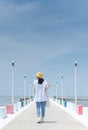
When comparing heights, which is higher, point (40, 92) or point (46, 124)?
point (40, 92)

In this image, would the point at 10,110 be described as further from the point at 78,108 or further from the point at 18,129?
the point at 18,129

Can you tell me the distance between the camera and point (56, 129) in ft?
48.0

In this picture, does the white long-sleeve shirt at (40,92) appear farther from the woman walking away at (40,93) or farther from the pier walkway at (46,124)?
the pier walkway at (46,124)

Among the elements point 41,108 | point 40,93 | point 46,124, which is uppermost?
point 40,93

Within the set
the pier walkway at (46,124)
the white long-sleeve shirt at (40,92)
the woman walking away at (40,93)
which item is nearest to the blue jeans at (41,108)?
the woman walking away at (40,93)

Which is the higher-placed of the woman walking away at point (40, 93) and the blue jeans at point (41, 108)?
the woman walking away at point (40, 93)

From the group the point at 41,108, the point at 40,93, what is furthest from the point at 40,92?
the point at 41,108

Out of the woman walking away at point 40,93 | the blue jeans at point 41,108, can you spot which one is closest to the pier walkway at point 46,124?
the blue jeans at point 41,108

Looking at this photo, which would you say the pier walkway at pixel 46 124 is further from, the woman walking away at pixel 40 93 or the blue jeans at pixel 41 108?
the woman walking away at pixel 40 93

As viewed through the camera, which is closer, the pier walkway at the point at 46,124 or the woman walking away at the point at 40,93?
the pier walkway at the point at 46,124

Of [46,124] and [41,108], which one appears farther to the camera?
[41,108]

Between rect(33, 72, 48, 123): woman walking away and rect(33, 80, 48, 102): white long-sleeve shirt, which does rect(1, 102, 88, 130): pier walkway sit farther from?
rect(33, 80, 48, 102): white long-sleeve shirt

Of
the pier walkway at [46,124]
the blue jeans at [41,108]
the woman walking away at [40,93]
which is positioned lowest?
the pier walkway at [46,124]

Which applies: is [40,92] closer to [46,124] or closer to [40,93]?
[40,93]
